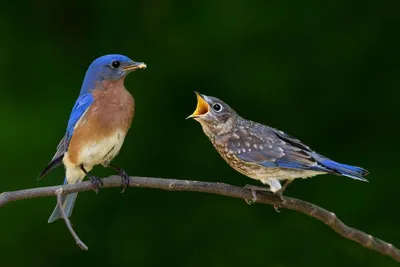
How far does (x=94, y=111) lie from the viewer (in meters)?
3.32

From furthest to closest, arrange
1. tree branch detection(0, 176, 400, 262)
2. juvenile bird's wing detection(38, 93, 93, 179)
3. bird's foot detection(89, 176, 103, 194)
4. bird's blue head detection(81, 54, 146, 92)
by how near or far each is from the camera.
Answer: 1. juvenile bird's wing detection(38, 93, 93, 179)
2. bird's blue head detection(81, 54, 146, 92)
3. bird's foot detection(89, 176, 103, 194)
4. tree branch detection(0, 176, 400, 262)

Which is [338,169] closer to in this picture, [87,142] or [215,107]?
[215,107]

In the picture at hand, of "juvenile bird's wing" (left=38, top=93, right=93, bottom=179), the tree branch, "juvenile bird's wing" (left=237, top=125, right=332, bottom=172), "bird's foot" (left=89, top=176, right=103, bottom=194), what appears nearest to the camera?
the tree branch

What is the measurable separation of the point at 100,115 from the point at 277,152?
949 millimetres

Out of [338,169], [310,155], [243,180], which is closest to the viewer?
[338,169]

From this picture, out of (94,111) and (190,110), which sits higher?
(94,111)

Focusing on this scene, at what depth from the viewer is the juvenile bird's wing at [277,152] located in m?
2.78

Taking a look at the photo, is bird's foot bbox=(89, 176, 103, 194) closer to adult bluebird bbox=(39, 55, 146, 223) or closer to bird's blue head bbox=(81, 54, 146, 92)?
adult bluebird bbox=(39, 55, 146, 223)

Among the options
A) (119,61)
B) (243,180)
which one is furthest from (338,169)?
(243,180)

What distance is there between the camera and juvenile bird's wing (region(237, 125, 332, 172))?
9.12 ft

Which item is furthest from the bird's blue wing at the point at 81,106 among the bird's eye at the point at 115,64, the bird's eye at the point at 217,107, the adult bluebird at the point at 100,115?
the bird's eye at the point at 217,107

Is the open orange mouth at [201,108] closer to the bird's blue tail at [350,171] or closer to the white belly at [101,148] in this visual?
the white belly at [101,148]

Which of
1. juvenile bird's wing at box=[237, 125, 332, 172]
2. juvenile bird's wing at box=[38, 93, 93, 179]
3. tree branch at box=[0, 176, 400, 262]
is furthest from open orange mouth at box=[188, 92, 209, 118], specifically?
juvenile bird's wing at box=[38, 93, 93, 179]

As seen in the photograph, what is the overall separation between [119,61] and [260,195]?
971 mm
